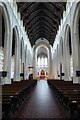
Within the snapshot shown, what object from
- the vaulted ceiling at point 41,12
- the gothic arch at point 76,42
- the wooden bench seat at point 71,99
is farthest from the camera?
the vaulted ceiling at point 41,12

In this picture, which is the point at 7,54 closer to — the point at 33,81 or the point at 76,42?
the point at 76,42

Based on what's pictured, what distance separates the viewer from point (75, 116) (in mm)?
5152

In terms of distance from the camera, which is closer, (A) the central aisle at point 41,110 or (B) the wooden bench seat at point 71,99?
(B) the wooden bench seat at point 71,99

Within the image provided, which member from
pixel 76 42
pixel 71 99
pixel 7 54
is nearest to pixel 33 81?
pixel 7 54

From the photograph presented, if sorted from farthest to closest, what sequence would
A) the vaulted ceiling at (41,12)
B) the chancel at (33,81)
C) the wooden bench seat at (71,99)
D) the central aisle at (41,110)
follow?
the vaulted ceiling at (41,12), the chancel at (33,81), the central aisle at (41,110), the wooden bench seat at (71,99)

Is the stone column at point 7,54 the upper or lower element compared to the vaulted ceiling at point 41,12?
lower

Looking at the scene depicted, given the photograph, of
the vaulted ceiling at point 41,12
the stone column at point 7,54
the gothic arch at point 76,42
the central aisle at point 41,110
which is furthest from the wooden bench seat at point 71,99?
the vaulted ceiling at point 41,12

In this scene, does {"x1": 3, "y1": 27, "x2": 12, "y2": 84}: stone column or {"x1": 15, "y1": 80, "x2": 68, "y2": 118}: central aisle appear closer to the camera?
{"x1": 15, "y1": 80, "x2": 68, "y2": 118}: central aisle

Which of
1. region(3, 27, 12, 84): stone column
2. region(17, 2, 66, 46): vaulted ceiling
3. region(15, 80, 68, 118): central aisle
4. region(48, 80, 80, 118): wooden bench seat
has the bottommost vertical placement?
region(15, 80, 68, 118): central aisle

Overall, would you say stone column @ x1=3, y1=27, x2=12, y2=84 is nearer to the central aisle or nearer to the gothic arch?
the gothic arch

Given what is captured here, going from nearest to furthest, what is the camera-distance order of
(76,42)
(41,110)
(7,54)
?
1. (41,110)
2. (76,42)
3. (7,54)

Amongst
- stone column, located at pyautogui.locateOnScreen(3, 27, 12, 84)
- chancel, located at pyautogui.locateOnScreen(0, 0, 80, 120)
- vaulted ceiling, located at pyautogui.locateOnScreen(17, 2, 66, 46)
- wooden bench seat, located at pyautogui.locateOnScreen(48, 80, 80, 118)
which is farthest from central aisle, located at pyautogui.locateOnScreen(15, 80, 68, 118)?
vaulted ceiling, located at pyautogui.locateOnScreen(17, 2, 66, 46)

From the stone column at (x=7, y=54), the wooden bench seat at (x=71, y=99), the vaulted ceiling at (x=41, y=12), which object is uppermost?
the vaulted ceiling at (x=41, y=12)

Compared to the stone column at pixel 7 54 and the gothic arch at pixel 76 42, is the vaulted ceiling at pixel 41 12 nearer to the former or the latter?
the gothic arch at pixel 76 42
